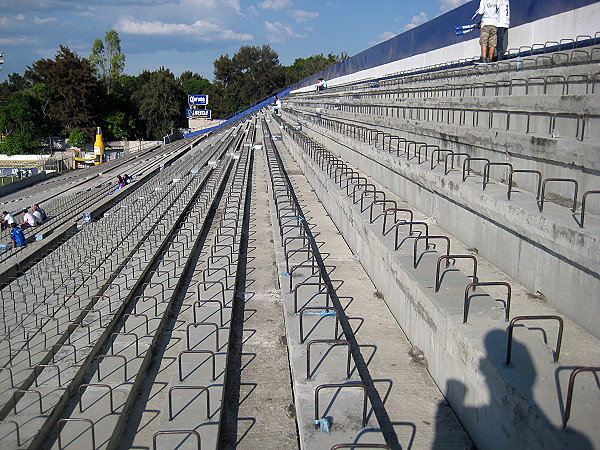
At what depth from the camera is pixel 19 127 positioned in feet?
189

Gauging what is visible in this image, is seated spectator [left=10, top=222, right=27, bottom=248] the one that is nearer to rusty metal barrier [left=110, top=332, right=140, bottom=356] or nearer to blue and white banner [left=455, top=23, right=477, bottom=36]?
rusty metal barrier [left=110, top=332, right=140, bottom=356]

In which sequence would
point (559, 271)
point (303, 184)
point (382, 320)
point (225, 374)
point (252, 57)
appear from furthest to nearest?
point (252, 57) → point (303, 184) → point (382, 320) → point (225, 374) → point (559, 271)

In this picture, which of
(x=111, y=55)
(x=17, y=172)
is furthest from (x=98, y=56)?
(x=17, y=172)

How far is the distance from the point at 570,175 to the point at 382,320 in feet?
9.78

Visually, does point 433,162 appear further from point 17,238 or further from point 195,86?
point 195,86

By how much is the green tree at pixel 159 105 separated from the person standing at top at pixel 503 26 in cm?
6152

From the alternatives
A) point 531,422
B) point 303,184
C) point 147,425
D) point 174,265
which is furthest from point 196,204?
point 531,422

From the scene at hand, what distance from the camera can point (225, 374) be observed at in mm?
6402

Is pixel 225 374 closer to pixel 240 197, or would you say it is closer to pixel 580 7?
pixel 580 7

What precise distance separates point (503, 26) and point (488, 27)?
392 mm

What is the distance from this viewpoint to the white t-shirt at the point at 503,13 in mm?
12995

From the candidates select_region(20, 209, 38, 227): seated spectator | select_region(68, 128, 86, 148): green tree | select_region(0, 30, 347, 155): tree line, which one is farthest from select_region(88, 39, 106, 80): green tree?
select_region(20, 209, 38, 227): seated spectator

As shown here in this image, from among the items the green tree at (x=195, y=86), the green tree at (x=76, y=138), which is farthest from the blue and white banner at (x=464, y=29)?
the green tree at (x=195, y=86)

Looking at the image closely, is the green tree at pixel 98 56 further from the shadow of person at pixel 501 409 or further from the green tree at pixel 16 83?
the shadow of person at pixel 501 409
